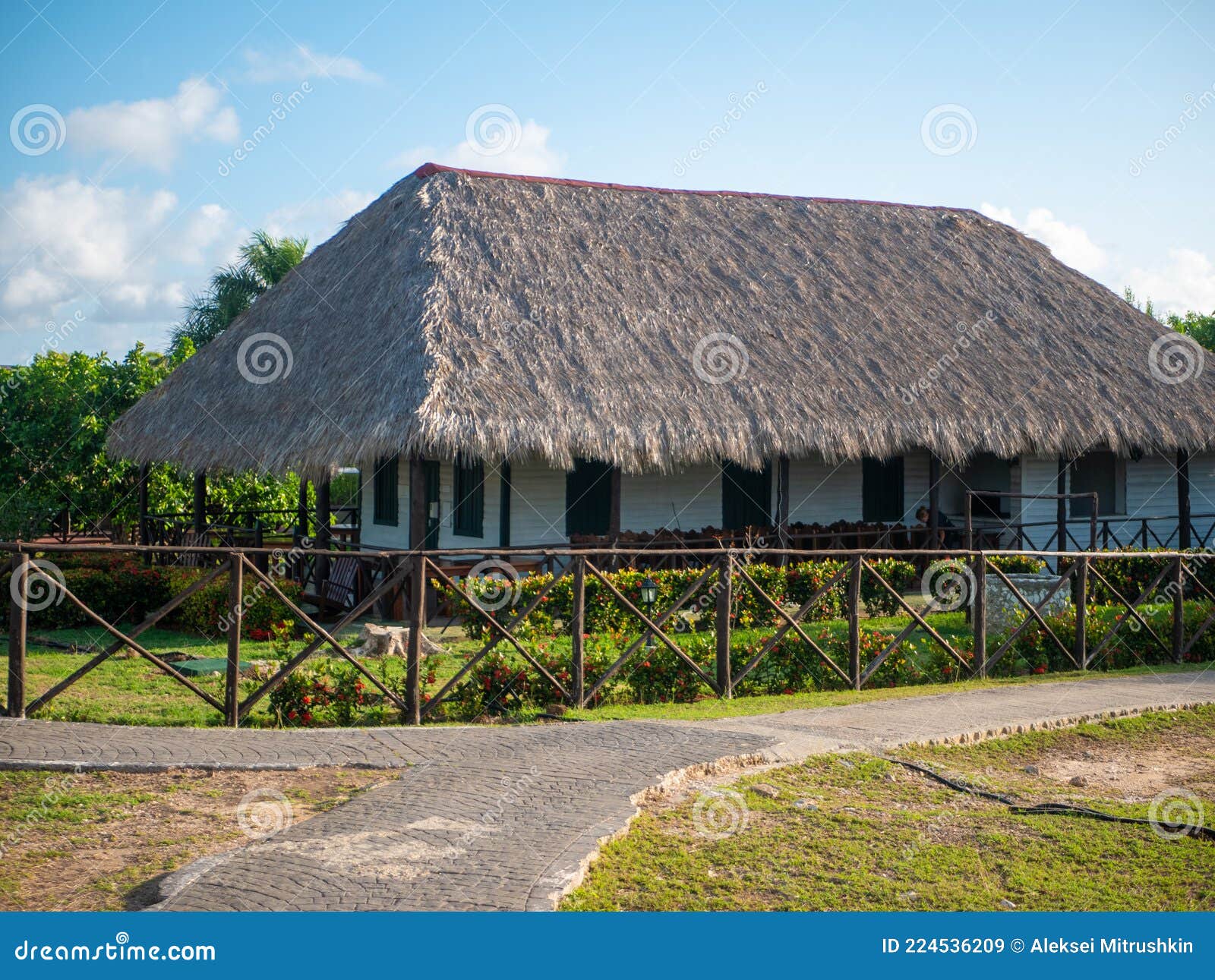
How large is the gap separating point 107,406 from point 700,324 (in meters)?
12.5

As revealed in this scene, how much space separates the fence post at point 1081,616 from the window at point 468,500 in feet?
26.4

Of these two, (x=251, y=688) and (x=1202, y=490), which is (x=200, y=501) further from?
(x=1202, y=490)

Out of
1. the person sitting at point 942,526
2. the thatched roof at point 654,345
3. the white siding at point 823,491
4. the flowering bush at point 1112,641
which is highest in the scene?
the thatched roof at point 654,345

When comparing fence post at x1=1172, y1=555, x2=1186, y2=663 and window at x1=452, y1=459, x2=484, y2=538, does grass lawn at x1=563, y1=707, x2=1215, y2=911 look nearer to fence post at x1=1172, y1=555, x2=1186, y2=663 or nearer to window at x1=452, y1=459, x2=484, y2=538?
fence post at x1=1172, y1=555, x2=1186, y2=663

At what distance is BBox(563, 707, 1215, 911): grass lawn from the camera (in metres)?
5.01

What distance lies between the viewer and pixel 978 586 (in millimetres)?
10578

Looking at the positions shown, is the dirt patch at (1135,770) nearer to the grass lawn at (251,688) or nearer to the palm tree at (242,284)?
the grass lawn at (251,688)

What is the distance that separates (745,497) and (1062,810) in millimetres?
11957

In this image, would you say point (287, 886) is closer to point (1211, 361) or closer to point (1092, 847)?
point (1092, 847)

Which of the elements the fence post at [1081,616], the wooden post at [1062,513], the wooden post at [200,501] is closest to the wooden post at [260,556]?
the wooden post at [200,501]

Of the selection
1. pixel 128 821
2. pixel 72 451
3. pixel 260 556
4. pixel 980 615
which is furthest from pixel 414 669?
pixel 72 451

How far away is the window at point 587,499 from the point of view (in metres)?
16.6

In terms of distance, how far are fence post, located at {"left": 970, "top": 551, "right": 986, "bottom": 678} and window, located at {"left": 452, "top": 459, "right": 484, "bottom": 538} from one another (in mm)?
7580

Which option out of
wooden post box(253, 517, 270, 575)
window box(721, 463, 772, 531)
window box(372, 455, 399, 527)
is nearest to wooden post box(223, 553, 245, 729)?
wooden post box(253, 517, 270, 575)
